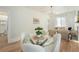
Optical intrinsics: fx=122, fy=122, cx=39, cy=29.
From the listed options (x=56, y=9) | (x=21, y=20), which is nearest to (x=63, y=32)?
(x=56, y=9)

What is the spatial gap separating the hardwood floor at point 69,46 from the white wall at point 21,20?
365mm

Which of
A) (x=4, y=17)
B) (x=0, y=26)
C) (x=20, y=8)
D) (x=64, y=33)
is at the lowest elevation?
(x=64, y=33)

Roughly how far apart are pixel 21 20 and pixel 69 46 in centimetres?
79

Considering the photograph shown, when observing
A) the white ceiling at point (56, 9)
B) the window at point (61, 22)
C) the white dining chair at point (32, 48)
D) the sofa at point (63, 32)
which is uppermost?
the white ceiling at point (56, 9)

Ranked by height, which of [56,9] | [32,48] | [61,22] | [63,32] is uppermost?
[56,9]

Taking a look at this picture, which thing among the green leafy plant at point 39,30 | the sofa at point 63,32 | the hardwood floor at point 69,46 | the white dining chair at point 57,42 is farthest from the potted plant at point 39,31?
the hardwood floor at point 69,46

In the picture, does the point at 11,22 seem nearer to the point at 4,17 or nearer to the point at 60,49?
the point at 4,17

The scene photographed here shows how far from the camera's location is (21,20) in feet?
5.90

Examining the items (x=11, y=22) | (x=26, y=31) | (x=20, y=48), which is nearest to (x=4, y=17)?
(x=11, y=22)

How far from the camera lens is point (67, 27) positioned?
181cm

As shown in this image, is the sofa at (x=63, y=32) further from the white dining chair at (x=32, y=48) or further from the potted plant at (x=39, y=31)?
the white dining chair at (x=32, y=48)

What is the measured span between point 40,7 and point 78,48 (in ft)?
2.66

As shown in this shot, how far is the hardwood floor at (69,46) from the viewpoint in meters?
1.75

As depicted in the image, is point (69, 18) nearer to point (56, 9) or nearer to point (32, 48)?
point (56, 9)
